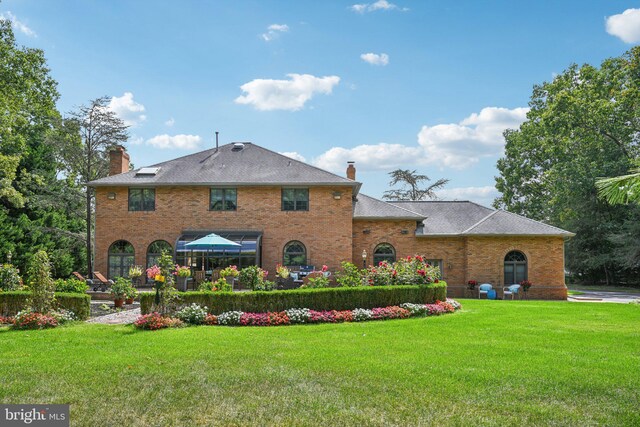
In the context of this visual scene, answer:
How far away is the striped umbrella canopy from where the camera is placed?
897 inches

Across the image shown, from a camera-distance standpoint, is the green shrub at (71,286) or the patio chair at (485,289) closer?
the green shrub at (71,286)

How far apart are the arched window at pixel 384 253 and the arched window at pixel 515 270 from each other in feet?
19.9

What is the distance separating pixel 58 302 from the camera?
15.3 m

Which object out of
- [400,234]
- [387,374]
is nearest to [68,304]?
[387,374]

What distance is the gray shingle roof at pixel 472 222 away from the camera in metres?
27.1

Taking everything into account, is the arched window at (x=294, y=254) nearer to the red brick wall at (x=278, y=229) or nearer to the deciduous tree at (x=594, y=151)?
the red brick wall at (x=278, y=229)

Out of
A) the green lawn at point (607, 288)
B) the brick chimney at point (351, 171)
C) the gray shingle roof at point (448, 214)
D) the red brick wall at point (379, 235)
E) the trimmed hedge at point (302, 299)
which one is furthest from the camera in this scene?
the green lawn at point (607, 288)

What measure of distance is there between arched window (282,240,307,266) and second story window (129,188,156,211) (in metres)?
7.74

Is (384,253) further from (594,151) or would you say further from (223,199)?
(594,151)

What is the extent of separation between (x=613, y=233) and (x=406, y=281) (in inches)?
1069

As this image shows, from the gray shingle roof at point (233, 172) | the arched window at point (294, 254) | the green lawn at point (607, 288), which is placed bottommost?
the green lawn at point (607, 288)

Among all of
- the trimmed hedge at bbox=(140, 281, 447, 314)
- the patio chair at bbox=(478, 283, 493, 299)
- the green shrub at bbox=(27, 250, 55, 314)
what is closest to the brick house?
the patio chair at bbox=(478, 283, 493, 299)

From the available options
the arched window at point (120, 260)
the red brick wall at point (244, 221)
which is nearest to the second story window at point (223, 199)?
the red brick wall at point (244, 221)

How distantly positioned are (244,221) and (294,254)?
128 inches
